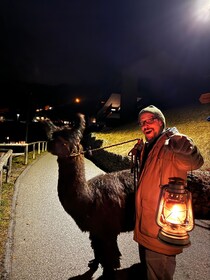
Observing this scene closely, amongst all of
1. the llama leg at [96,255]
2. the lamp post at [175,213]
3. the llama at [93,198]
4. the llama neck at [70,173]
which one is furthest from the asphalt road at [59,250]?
the lamp post at [175,213]

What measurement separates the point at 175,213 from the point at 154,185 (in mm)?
374

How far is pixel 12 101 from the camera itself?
58906 millimetres

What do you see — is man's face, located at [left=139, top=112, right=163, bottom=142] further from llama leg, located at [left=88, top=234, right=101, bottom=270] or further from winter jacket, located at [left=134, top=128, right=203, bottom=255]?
llama leg, located at [left=88, top=234, right=101, bottom=270]

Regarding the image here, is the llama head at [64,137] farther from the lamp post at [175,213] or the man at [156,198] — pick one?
the lamp post at [175,213]

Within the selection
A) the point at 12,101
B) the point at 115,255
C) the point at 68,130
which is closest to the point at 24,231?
the point at 115,255

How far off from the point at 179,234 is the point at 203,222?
4079mm

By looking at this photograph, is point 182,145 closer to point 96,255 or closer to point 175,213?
point 175,213

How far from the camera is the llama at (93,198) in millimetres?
2834

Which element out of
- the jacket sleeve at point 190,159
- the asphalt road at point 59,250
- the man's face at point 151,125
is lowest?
the asphalt road at point 59,250

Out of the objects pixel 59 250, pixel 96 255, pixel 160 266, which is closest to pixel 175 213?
pixel 160 266

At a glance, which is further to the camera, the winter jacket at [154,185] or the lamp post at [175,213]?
the winter jacket at [154,185]

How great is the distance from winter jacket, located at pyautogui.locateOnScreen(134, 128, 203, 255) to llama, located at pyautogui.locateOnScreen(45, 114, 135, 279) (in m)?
1.01

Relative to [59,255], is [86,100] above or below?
above

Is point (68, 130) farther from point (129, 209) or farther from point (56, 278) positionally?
point (56, 278)
